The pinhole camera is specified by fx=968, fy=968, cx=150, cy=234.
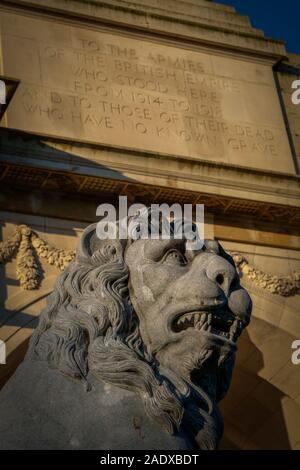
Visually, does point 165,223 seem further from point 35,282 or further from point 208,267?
point 35,282

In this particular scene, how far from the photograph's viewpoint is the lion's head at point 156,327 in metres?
2.98

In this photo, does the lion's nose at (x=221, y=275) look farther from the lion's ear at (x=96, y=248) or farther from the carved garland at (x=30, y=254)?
the carved garland at (x=30, y=254)

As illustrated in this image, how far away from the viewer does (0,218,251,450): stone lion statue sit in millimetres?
2865

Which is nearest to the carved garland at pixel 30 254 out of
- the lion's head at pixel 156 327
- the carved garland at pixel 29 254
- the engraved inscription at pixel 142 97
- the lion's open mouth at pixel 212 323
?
the carved garland at pixel 29 254

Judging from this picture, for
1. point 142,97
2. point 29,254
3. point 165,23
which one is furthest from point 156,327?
point 165,23

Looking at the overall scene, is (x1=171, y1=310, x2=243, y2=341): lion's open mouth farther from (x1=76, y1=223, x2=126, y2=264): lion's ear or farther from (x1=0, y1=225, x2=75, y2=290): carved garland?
(x1=0, y1=225, x2=75, y2=290): carved garland

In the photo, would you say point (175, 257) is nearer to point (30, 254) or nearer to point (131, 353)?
point (131, 353)

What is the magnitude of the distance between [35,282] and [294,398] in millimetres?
3020

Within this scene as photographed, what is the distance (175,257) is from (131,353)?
0.44m

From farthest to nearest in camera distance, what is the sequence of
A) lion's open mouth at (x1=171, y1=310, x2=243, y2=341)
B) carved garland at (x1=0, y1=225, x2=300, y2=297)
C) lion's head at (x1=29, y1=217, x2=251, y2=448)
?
carved garland at (x1=0, y1=225, x2=300, y2=297) → lion's open mouth at (x1=171, y1=310, x2=243, y2=341) → lion's head at (x1=29, y1=217, x2=251, y2=448)

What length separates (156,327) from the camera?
3154 mm

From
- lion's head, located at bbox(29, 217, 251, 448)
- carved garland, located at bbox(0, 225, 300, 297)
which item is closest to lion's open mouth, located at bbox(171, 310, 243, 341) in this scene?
lion's head, located at bbox(29, 217, 251, 448)
